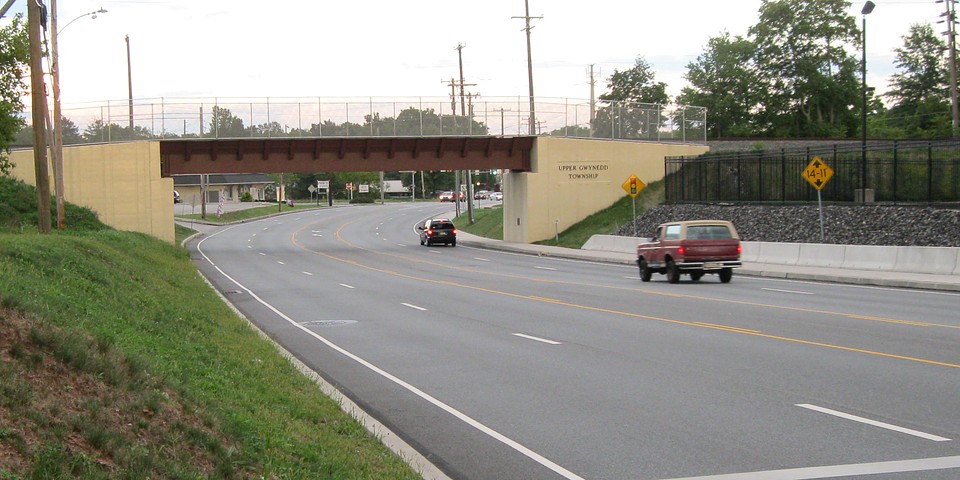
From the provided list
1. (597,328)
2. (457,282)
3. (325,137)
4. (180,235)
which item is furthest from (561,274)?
(180,235)

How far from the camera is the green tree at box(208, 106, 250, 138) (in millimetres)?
54406

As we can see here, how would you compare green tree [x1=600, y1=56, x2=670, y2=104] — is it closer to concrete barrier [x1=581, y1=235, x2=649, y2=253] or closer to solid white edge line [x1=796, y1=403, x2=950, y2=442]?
concrete barrier [x1=581, y1=235, x2=649, y2=253]

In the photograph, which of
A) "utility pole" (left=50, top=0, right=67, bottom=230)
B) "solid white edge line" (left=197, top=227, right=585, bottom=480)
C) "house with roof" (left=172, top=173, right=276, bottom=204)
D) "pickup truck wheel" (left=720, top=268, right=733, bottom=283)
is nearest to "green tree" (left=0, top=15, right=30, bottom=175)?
"utility pole" (left=50, top=0, right=67, bottom=230)

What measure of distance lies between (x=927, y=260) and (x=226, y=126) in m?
38.2

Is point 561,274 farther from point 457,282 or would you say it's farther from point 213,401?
point 213,401

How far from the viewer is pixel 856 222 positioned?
35812 mm

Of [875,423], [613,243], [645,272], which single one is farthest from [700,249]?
[613,243]

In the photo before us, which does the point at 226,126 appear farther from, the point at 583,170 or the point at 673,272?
the point at 673,272

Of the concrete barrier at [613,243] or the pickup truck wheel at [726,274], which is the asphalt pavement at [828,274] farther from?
the pickup truck wheel at [726,274]

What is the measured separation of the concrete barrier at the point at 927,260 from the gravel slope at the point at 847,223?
2134 millimetres

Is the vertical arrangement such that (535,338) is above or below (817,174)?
below

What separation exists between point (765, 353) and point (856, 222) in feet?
79.6

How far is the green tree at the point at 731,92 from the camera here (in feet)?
293

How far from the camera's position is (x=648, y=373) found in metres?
12.5
